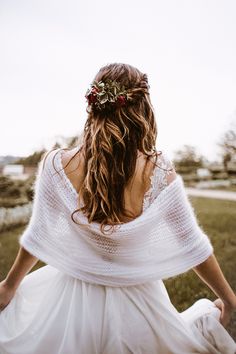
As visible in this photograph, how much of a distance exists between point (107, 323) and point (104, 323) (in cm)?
1

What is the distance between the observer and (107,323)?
1.35 metres

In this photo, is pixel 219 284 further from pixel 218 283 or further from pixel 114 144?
pixel 114 144

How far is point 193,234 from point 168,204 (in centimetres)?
16

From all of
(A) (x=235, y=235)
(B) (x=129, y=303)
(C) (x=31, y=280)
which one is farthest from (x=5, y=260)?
(A) (x=235, y=235)

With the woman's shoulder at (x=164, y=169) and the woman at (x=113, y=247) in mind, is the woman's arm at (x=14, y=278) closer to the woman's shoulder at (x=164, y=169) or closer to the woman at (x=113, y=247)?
the woman at (x=113, y=247)

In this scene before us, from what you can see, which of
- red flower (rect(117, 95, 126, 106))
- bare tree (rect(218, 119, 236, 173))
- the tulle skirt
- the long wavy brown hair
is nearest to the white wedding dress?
the tulle skirt

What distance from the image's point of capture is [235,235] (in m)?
4.96

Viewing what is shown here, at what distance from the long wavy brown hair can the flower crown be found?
0.07 feet

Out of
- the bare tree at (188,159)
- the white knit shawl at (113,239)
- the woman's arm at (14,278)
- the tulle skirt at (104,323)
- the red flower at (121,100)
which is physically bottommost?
the bare tree at (188,159)

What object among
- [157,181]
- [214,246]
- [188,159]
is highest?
[157,181]

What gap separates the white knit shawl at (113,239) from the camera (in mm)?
1363

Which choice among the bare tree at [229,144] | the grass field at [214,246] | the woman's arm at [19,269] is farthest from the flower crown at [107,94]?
the bare tree at [229,144]

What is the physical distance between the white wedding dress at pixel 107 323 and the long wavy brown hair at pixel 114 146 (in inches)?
4.1

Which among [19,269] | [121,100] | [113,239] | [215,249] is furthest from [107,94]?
[215,249]
